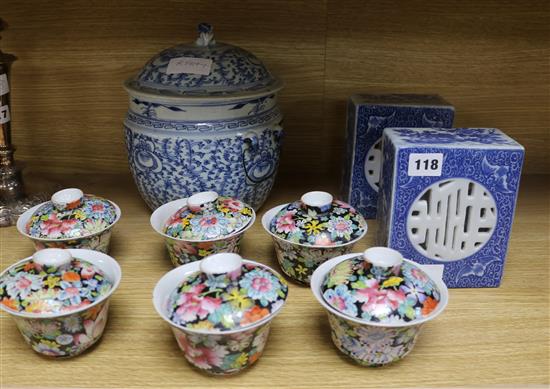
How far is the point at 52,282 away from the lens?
2.26 ft

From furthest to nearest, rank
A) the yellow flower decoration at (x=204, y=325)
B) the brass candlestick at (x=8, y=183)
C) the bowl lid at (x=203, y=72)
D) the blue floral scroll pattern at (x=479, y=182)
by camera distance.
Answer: the brass candlestick at (x=8, y=183)
the bowl lid at (x=203, y=72)
the blue floral scroll pattern at (x=479, y=182)
the yellow flower decoration at (x=204, y=325)

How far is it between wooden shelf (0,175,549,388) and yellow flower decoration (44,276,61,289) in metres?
0.10

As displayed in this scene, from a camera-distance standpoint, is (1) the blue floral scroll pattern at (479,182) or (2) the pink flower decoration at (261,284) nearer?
(2) the pink flower decoration at (261,284)

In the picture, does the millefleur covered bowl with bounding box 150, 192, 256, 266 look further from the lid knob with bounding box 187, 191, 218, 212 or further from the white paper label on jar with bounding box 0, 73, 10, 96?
the white paper label on jar with bounding box 0, 73, 10, 96

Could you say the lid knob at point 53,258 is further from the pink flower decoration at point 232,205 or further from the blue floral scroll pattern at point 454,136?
the blue floral scroll pattern at point 454,136

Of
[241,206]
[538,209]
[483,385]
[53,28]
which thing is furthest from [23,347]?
[538,209]

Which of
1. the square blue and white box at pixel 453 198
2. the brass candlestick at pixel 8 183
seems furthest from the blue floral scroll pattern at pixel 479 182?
the brass candlestick at pixel 8 183

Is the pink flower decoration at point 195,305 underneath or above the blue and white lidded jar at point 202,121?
underneath

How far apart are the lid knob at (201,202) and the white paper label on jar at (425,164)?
0.29 metres

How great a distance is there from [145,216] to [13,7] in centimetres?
47

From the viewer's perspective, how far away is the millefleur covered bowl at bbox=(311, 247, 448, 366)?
0.66 m

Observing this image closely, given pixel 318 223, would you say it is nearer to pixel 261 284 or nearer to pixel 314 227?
pixel 314 227

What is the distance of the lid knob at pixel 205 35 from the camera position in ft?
3.20

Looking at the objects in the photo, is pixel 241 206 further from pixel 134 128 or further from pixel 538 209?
pixel 538 209
